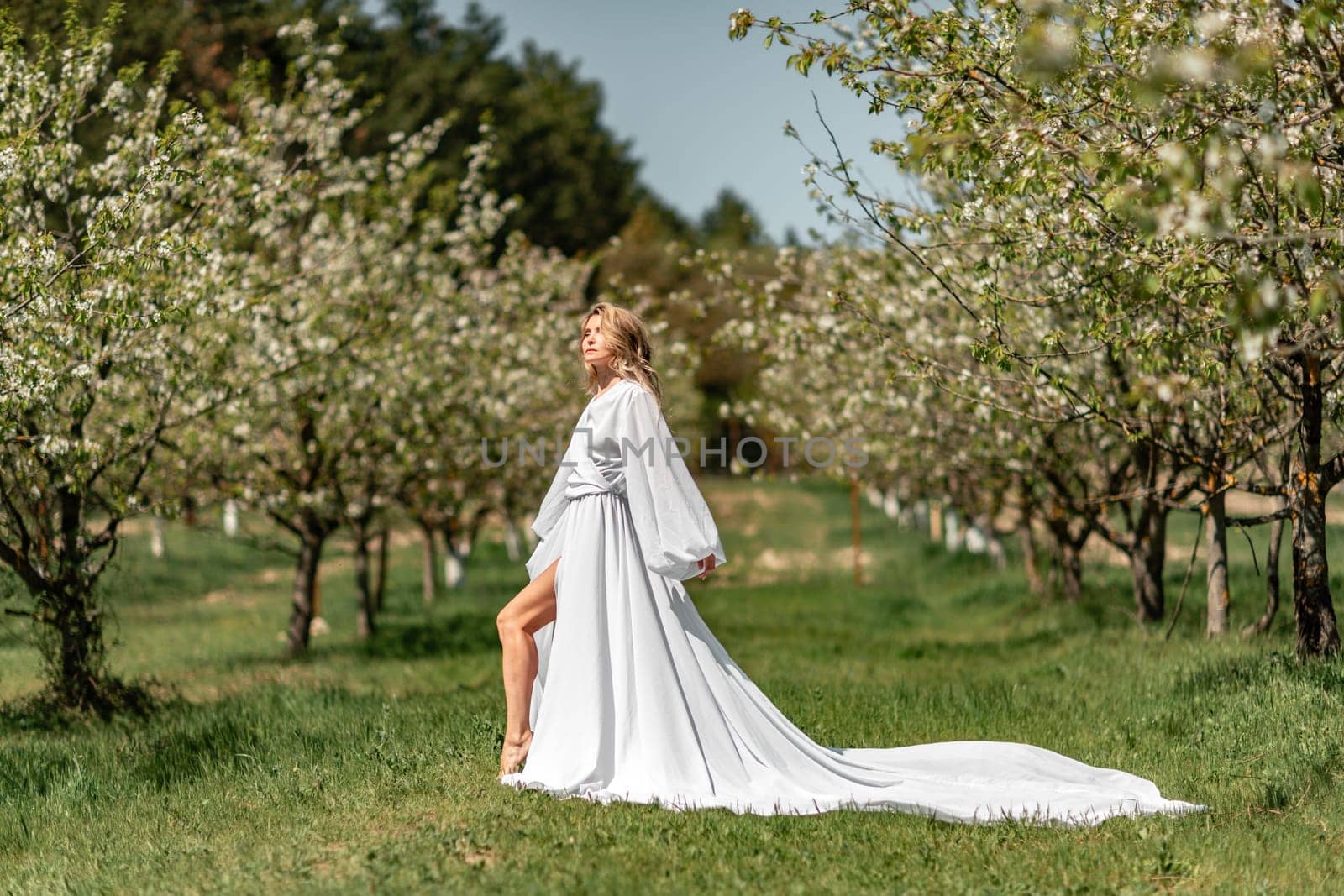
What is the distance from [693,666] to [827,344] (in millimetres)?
6965

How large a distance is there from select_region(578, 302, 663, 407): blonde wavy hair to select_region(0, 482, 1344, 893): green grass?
221 cm

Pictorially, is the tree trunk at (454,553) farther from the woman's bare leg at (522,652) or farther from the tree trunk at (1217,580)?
the woman's bare leg at (522,652)

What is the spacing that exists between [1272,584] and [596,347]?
7248mm

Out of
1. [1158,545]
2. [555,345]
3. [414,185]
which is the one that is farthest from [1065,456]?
[555,345]

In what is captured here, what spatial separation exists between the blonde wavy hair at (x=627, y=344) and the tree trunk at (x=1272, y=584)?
259 inches

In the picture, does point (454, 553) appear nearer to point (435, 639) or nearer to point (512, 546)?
point (512, 546)

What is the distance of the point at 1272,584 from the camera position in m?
11.2

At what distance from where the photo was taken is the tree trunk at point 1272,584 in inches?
432

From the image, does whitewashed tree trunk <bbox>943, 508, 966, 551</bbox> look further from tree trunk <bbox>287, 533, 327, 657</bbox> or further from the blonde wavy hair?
the blonde wavy hair

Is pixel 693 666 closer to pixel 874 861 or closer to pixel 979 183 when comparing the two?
pixel 874 861

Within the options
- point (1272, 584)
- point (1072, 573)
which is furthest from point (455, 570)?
point (1272, 584)

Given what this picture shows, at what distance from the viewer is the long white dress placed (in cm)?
624

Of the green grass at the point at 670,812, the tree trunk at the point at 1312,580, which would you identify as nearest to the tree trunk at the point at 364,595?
the green grass at the point at 670,812

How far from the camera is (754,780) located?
636 centimetres
